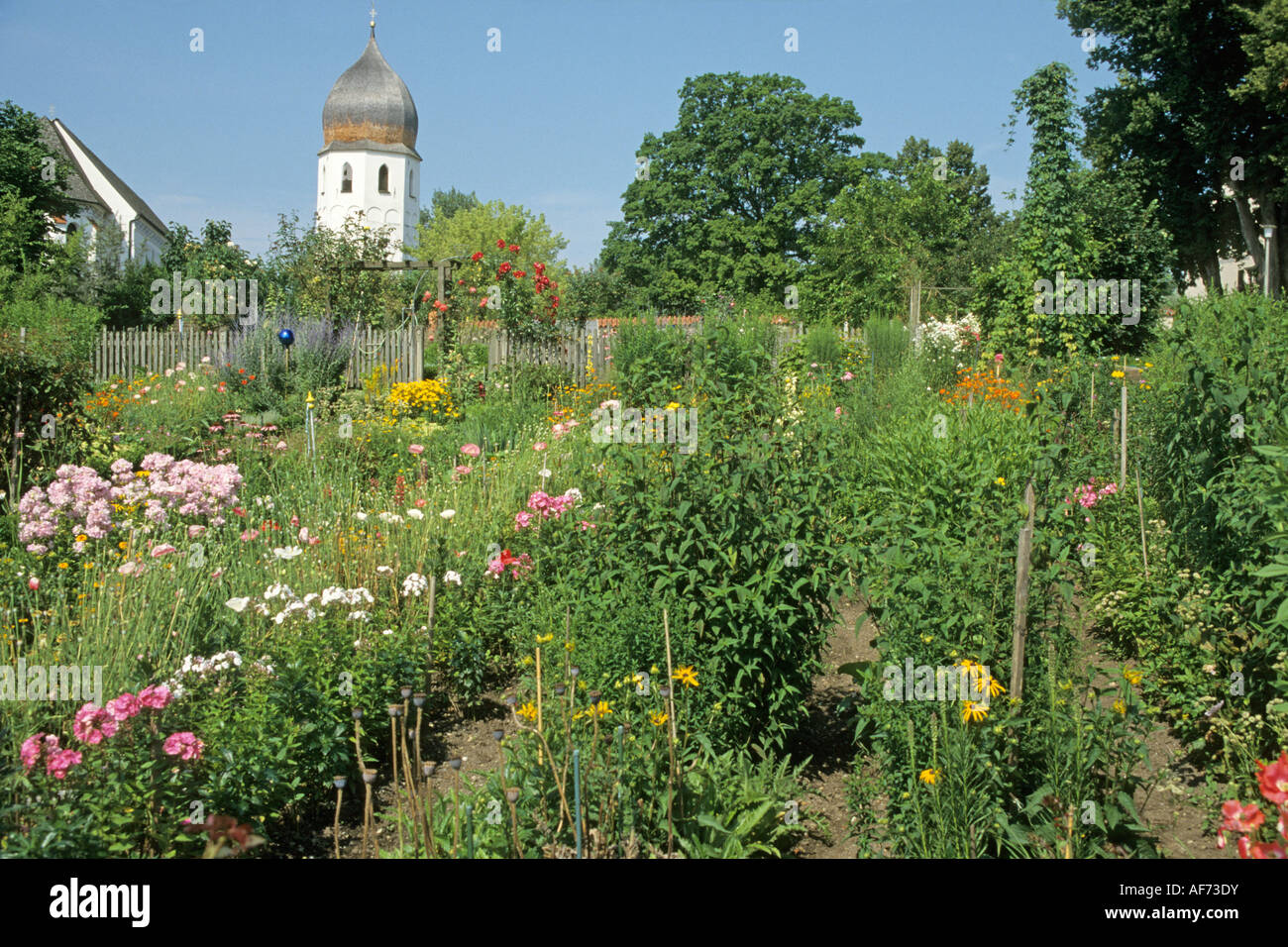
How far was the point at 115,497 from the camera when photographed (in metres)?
5.43

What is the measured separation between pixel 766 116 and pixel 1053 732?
3957 centimetres

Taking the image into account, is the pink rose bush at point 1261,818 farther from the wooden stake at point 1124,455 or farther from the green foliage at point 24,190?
the green foliage at point 24,190

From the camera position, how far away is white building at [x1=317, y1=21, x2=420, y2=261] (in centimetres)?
5669

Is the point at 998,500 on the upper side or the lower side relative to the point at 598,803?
upper

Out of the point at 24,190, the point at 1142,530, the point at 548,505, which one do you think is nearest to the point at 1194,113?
the point at 1142,530

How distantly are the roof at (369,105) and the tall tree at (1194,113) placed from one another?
41.9m

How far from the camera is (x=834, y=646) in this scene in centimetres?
567

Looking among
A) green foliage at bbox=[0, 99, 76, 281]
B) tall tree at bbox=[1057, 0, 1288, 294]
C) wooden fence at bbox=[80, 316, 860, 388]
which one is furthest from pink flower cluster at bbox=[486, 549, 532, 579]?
green foliage at bbox=[0, 99, 76, 281]

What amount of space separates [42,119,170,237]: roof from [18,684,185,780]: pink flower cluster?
1836 inches

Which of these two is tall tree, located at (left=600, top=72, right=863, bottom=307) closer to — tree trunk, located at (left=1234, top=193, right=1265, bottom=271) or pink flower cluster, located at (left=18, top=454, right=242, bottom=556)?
tree trunk, located at (left=1234, top=193, right=1265, bottom=271)

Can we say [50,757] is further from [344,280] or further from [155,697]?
[344,280]

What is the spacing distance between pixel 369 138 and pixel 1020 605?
60.1m
